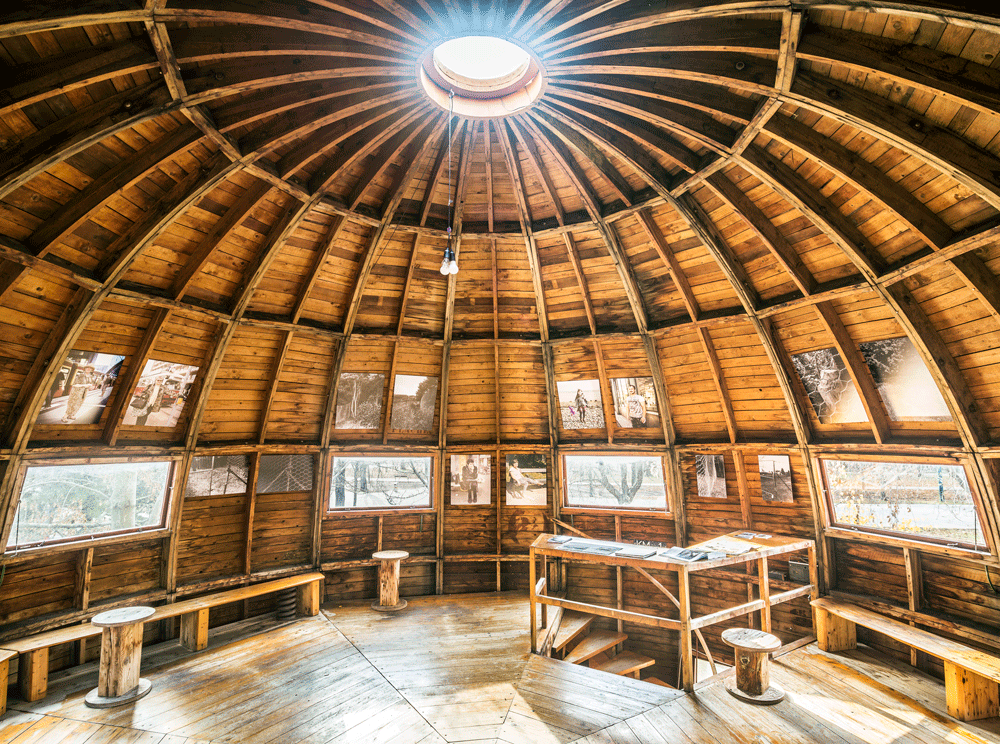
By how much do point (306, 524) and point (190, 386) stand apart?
370 centimetres

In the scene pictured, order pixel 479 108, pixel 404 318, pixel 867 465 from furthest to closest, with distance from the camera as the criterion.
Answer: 1. pixel 404 318
2. pixel 867 465
3. pixel 479 108

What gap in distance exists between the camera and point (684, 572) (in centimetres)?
648

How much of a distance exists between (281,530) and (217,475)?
1.74 meters

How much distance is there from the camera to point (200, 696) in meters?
6.66

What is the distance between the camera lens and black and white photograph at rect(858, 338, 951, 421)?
7.32 m

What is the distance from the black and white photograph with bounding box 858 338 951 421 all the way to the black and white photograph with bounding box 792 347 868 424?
0.37m

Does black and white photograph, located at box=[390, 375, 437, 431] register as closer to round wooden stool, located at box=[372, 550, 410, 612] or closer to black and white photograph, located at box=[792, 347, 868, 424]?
round wooden stool, located at box=[372, 550, 410, 612]

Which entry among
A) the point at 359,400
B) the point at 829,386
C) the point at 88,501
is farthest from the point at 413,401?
the point at 829,386

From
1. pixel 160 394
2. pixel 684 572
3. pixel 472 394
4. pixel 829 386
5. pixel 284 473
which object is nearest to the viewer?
pixel 684 572

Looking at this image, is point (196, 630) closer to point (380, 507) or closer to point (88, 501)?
point (88, 501)

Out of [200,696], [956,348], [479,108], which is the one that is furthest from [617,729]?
[479,108]

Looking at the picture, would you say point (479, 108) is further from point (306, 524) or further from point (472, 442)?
point (306, 524)

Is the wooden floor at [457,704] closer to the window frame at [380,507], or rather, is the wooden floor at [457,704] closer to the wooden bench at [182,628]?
the wooden bench at [182,628]

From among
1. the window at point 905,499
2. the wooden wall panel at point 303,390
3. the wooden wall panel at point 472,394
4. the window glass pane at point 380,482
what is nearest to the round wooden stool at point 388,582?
the window glass pane at point 380,482
